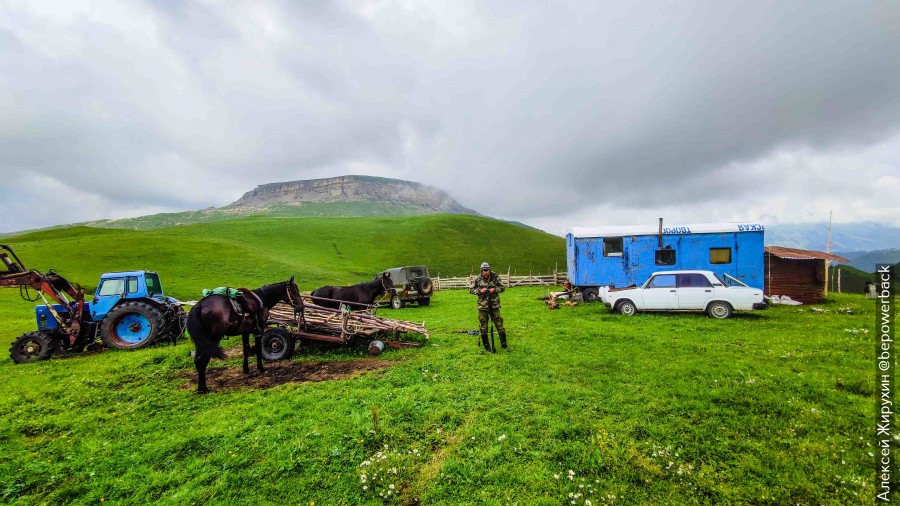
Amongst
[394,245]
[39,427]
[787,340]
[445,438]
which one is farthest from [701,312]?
[394,245]

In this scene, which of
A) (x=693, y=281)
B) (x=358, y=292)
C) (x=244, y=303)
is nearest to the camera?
(x=244, y=303)

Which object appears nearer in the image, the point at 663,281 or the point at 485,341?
the point at 485,341

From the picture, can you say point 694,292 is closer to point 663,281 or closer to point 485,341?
point 663,281

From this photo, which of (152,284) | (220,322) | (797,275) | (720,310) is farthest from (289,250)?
(797,275)

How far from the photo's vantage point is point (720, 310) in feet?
45.0

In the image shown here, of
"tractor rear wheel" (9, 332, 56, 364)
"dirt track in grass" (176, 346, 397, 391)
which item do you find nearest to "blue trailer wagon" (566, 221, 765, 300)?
"dirt track in grass" (176, 346, 397, 391)

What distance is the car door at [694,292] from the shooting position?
13914mm

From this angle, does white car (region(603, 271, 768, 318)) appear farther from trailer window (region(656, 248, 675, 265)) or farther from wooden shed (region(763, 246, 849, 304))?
wooden shed (region(763, 246, 849, 304))

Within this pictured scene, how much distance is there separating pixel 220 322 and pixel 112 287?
802 centimetres

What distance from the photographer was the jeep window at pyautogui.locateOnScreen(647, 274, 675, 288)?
14484mm

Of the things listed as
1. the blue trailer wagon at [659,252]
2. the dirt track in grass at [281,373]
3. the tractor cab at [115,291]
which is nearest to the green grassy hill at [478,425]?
the dirt track in grass at [281,373]

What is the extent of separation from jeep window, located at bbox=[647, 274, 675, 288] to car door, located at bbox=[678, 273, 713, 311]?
31 cm

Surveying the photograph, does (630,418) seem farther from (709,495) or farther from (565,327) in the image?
(565,327)

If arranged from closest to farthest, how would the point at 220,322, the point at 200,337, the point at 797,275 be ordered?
the point at 200,337 < the point at 220,322 < the point at 797,275
